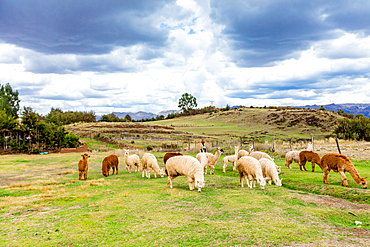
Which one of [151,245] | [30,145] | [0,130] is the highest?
[0,130]

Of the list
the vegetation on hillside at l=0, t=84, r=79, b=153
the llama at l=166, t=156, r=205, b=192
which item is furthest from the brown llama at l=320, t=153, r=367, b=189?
the vegetation on hillside at l=0, t=84, r=79, b=153

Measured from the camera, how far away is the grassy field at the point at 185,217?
6215 millimetres

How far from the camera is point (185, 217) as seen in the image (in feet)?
26.0

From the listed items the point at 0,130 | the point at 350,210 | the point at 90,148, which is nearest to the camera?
the point at 350,210

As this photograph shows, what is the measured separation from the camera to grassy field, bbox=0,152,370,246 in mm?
6215

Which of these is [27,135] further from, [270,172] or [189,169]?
[270,172]

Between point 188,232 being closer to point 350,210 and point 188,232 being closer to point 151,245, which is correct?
point 151,245

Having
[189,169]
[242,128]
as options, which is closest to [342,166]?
[189,169]

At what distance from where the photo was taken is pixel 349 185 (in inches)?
472

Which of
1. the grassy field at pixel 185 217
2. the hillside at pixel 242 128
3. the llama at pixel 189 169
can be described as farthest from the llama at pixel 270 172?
the hillside at pixel 242 128

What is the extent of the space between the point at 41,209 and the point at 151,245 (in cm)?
543

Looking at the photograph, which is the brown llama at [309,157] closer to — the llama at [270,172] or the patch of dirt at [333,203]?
the llama at [270,172]

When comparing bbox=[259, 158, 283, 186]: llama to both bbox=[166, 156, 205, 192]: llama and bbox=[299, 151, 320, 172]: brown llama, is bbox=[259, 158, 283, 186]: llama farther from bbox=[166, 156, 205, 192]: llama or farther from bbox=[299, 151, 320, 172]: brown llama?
bbox=[299, 151, 320, 172]: brown llama

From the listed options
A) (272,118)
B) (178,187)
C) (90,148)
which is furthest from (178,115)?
(178,187)
